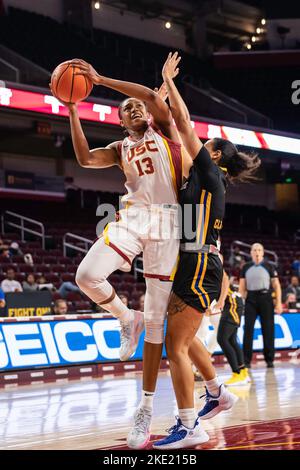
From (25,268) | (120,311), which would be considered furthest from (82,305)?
(120,311)

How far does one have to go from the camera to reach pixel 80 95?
18.6 ft

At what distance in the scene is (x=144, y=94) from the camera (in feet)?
17.4

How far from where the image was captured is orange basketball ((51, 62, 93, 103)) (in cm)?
557

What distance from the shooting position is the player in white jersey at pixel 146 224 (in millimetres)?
5355

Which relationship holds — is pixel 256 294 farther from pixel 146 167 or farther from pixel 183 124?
pixel 183 124

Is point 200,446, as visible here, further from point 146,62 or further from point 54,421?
point 146,62

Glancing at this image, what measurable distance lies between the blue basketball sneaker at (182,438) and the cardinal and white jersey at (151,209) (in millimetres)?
989

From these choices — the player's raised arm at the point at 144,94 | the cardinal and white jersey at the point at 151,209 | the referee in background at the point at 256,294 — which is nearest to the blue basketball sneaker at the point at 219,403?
the cardinal and white jersey at the point at 151,209

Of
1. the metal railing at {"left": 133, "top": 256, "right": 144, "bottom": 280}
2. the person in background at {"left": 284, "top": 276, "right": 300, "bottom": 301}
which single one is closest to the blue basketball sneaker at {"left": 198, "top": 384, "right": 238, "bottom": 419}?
the person in background at {"left": 284, "top": 276, "right": 300, "bottom": 301}

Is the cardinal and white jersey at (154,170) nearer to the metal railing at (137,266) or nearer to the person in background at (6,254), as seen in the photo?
the person in background at (6,254)

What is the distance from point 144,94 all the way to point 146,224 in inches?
34.2

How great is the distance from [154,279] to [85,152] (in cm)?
111
